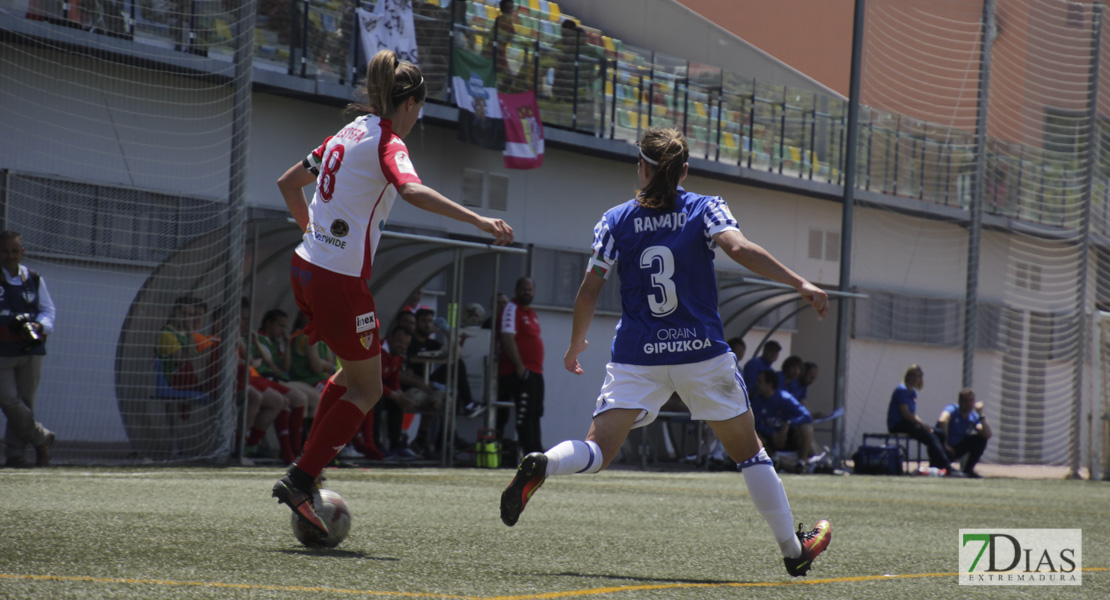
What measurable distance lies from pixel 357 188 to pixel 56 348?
803cm

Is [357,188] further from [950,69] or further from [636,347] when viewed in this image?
[950,69]

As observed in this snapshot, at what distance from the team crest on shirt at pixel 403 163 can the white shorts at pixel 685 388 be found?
1.08 metres

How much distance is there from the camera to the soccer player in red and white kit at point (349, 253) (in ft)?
16.9

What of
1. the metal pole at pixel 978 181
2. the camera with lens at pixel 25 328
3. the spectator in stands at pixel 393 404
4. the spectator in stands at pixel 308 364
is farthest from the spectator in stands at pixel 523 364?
the metal pole at pixel 978 181

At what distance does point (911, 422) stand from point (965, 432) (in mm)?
1192

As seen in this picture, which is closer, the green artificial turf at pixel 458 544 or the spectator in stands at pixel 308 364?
the green artificial turf at pixel 458 544

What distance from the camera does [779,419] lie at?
55.2ft

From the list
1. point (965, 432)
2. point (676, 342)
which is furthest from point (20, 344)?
point (965, 432)

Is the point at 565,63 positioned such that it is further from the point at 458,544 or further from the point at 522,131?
the point at 458,544

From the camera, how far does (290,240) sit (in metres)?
13.1

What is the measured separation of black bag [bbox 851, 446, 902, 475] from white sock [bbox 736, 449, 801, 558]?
1369cm

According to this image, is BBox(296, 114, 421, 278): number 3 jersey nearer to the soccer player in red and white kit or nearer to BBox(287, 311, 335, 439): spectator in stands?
the soccer player in red and white kit

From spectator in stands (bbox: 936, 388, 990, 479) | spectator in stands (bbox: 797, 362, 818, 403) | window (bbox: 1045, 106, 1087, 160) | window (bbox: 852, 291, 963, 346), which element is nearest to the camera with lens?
spectator in stands (bbox: 797, 362, 818, 403)

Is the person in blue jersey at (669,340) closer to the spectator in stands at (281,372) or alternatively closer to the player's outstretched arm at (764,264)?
the player's outstretched arm at (764,264)
